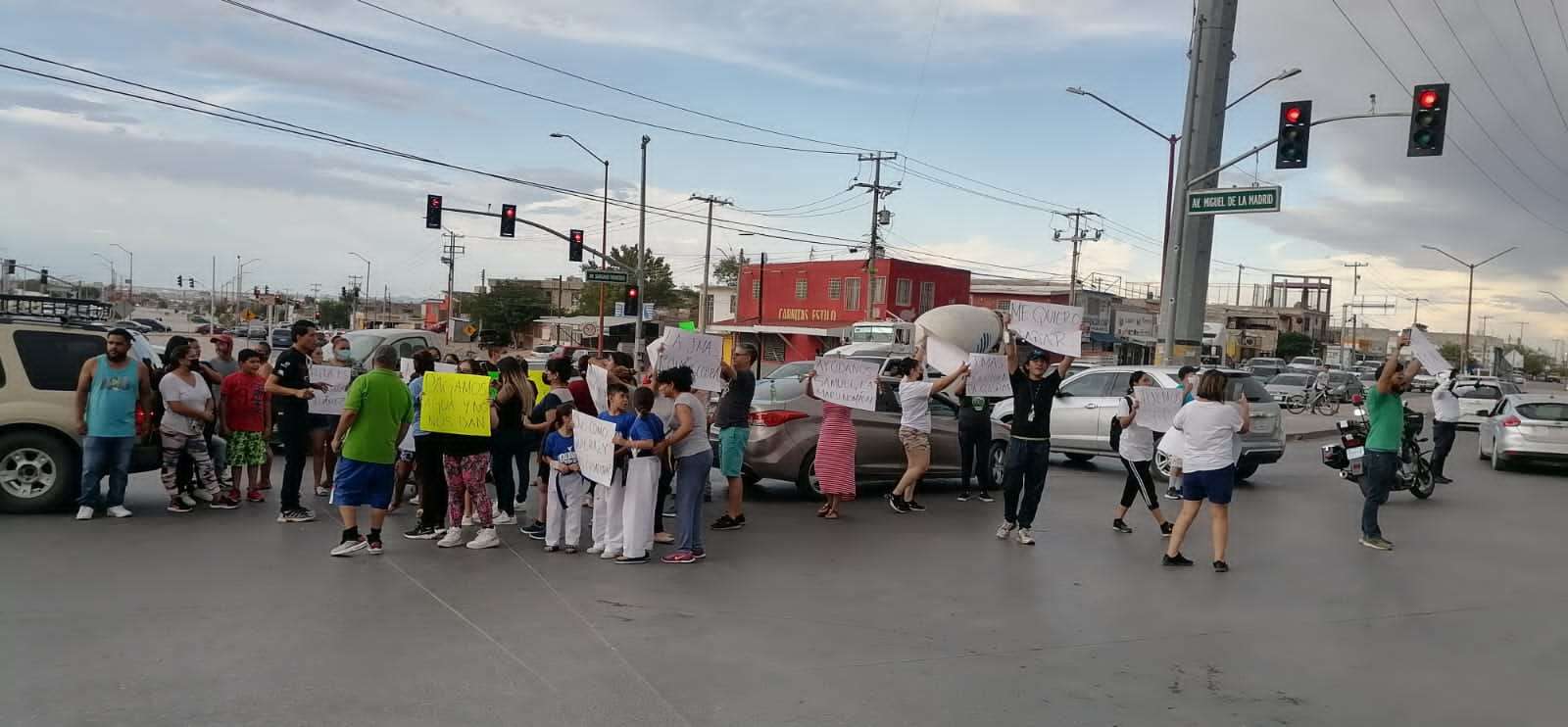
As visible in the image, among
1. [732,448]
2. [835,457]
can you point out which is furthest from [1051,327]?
[732,448]

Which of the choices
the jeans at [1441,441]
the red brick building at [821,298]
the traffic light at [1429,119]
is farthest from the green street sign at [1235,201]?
the red brick building at [821,298]

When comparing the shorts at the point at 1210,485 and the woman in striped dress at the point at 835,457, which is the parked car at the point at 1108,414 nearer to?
the woman in striped dress at the point at 835,457

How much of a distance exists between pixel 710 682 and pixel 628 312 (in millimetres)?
28824

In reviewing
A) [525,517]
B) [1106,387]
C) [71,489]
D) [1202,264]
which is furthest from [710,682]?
[1202,264]

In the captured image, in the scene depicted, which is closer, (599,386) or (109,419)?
(109,419)

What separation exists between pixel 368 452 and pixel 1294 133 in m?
16.8

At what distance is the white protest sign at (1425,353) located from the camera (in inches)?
420

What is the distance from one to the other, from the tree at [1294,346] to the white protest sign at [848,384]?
358ft

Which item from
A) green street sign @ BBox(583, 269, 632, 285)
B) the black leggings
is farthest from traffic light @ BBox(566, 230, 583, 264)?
the black leggings

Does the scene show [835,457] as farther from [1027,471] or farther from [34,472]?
[34,472]

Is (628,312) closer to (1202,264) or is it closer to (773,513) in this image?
(1202,264)

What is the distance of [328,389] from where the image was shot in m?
10.7

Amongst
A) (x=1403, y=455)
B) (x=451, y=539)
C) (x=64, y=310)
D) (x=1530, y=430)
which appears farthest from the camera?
(x=1530, y=430)

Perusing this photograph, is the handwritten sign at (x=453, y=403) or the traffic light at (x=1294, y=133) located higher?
the traffic light at (x=1294, y=133)
